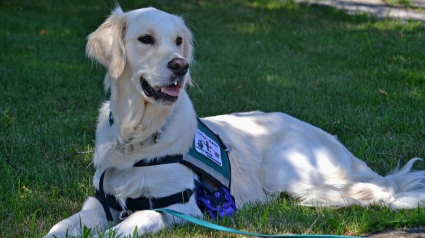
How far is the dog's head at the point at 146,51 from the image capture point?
12.5 feet

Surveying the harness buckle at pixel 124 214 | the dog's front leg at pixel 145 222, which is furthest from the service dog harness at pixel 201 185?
the dog's front leg at pixel 145 222

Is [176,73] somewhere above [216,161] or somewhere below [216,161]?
above

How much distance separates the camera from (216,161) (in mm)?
4137

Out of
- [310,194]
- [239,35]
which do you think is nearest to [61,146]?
[310,194]

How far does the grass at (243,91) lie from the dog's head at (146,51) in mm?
903

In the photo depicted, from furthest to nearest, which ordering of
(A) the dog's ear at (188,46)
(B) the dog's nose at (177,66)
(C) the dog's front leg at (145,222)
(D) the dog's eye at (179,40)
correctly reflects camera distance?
(A) the dog's ear at (188,46) < (D) the dog's eye at (179,40) < (B) the dog's nose at (177,66) < (C) the dog's front leg at (145,222)

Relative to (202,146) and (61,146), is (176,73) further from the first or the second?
(61,146)

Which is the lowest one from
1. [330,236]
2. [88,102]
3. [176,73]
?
[88,102]

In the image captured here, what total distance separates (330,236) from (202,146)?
117 centimetres

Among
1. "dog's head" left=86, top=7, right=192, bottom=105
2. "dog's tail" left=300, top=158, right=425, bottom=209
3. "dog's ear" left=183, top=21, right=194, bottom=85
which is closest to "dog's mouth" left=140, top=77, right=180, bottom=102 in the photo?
"dog's head" left=86, top=7, right=192, bottom=105

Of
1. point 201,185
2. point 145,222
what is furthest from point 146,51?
point 145,222

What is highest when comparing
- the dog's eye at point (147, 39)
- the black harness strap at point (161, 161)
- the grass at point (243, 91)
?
the dog's eye at point (147, 39)

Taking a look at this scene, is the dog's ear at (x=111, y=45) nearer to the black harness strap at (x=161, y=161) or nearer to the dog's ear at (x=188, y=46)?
the dog's ear at (x=188, y=46)

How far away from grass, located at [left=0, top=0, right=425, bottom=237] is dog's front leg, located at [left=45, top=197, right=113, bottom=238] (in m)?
0.18
